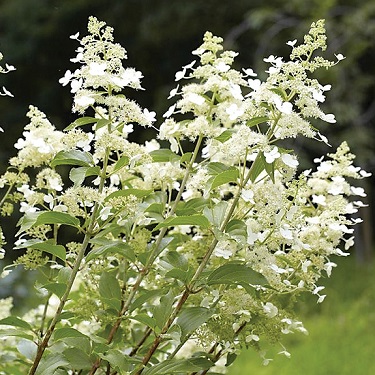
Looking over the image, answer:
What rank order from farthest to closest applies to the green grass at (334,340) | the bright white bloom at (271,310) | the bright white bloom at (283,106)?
the green grass at (334,340) → the bright white bloom at (271,310) → the bright white bloom at (283,106)

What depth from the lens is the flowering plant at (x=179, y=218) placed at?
0.67 meters

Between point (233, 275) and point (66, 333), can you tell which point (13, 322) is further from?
point (233, 275)

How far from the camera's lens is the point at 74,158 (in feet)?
2.27

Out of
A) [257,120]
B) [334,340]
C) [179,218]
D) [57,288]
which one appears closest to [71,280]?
[57,288]

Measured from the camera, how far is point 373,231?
19.2 feet

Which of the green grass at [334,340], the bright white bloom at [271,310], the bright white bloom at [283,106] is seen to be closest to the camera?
the bright white bloom at [283,106]

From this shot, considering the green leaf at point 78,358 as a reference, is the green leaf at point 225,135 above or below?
above

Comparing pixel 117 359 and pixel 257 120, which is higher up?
pixel 257 120

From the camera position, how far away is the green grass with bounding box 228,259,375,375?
113 inches

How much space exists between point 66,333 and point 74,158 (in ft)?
0.52

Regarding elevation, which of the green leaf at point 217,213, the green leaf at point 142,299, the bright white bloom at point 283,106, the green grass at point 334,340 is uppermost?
the green grass at point 334,340

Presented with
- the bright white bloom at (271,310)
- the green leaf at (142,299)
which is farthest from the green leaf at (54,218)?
the bright white bloom at (271,310)

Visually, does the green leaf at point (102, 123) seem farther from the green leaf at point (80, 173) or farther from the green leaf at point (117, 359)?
the green leaf at point (117, 359)

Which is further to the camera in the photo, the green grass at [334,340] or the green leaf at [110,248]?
the green grass at [334,340]
